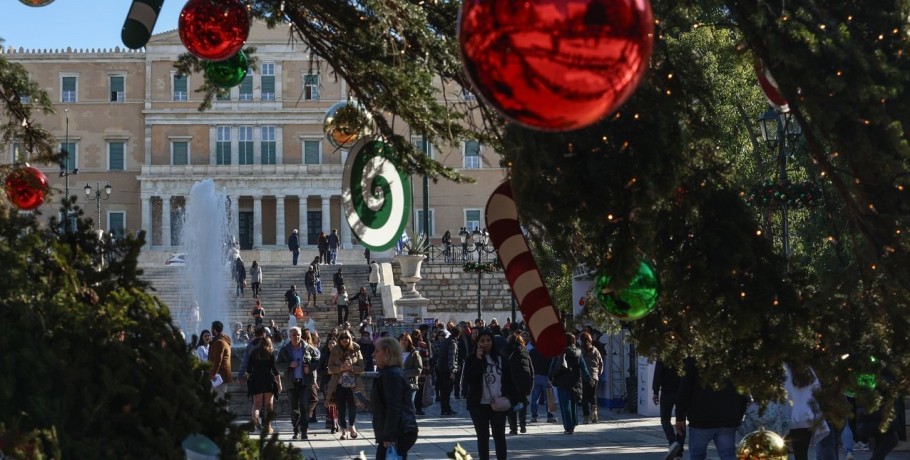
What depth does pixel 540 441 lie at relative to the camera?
1538 centimetres

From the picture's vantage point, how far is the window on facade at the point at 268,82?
2482 inches

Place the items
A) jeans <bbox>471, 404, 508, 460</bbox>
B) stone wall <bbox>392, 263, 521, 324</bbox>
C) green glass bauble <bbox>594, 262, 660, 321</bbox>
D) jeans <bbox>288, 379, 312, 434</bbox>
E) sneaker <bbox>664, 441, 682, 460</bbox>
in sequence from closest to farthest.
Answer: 1. green glass bauble <bbox>594, 262, 660, 321</bbox>
2. jeans <bbox>471, 404, 508, 460</bbox>
3. sneaker <bbox>664, 441, 682, 460</bbox>
4. jeans <bbox>288, 379, 312, 434</bbox>
5. stone wall <bbox>392, 263, 521, 324</bbox>

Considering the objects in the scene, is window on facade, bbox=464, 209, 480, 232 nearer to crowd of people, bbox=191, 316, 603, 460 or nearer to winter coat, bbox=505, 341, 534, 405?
crowd of people, bbox=191, 316, 603, 460

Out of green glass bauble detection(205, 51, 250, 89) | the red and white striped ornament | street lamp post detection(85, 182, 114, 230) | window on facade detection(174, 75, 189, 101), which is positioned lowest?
the red and white striped ornament

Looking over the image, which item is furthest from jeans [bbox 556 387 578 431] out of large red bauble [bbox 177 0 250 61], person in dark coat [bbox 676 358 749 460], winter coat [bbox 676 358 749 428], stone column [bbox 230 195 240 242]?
stone column [bbox 230 195 240 242]

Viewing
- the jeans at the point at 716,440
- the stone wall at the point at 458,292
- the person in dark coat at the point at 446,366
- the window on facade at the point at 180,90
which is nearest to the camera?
the jeans at the point at 716,440

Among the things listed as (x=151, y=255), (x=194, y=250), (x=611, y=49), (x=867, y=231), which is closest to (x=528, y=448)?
(x=867, y=231)

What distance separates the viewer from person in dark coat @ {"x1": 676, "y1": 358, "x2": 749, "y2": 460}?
29.6 ft

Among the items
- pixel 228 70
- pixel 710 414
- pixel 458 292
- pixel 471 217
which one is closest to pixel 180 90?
pixel 471 217

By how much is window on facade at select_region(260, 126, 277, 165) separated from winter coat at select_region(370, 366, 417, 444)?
54.8 meters

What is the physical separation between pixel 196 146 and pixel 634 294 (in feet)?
198

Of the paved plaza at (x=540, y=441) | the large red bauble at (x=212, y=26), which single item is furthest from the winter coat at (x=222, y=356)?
the large red bauble at (x=212, y=26)

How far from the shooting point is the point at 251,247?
209 ft

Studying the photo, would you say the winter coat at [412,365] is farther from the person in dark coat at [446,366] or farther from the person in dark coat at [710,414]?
the person in dark coat at [710,414]
